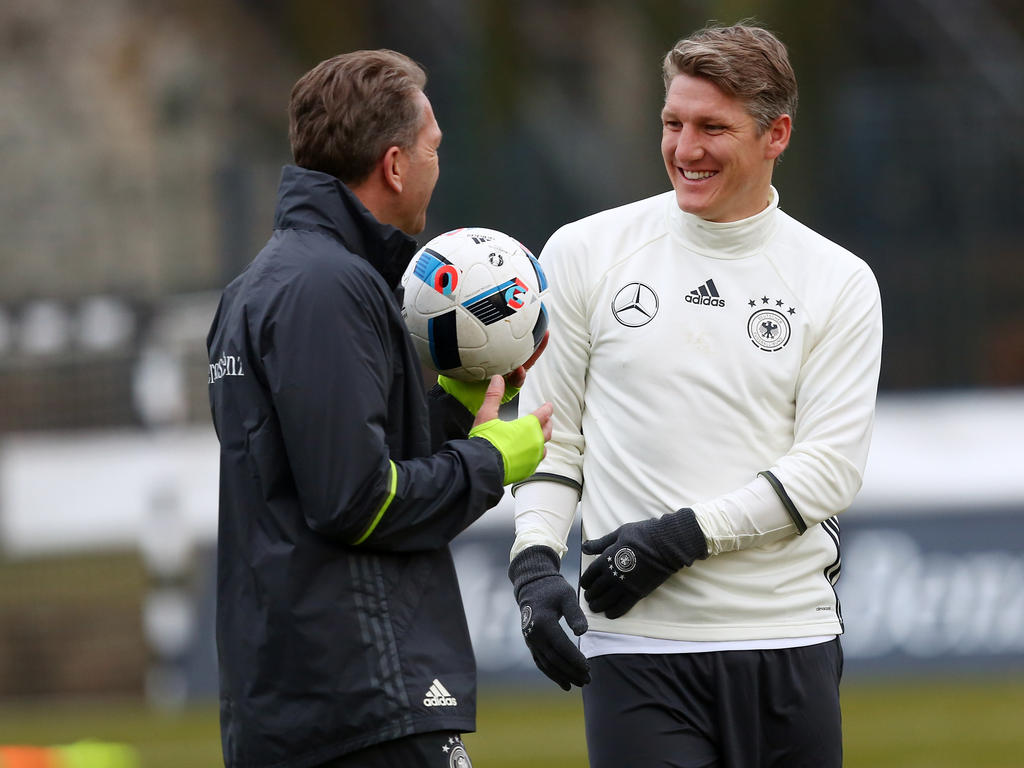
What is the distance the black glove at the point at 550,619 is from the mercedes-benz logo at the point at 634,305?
57 centimetres

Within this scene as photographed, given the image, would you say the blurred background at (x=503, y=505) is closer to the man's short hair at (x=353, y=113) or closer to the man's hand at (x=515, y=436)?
the man's hand at (x=515, y=436)

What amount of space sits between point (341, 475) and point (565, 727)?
6.44m

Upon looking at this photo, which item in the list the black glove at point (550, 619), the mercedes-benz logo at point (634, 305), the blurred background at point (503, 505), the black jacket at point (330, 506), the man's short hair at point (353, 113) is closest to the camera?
the black jacket at point (330, 506)

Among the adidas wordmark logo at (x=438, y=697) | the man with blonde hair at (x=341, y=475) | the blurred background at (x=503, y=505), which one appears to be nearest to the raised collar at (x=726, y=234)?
the man with blonde hair at (x=341, y=475)

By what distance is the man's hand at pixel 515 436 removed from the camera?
3404 mm

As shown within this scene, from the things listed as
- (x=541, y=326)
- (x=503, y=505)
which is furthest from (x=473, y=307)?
(x=503, y=505)

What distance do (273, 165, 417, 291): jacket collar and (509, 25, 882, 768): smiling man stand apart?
0.64 meters

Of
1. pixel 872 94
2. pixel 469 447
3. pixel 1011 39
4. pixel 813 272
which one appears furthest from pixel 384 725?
pixel 1011 39

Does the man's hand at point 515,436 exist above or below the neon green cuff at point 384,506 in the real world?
above

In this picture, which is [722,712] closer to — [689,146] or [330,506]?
[330,506]

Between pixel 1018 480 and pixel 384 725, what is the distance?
7.63 m

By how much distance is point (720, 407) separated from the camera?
368cm

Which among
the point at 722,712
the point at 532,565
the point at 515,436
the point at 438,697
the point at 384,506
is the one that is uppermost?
the point at 515,436

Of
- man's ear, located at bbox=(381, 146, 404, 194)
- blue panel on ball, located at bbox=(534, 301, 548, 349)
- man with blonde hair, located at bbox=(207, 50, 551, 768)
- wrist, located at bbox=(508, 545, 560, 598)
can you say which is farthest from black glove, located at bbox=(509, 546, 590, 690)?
man's ear, located at bbox=(381, 146, 404, 194)
